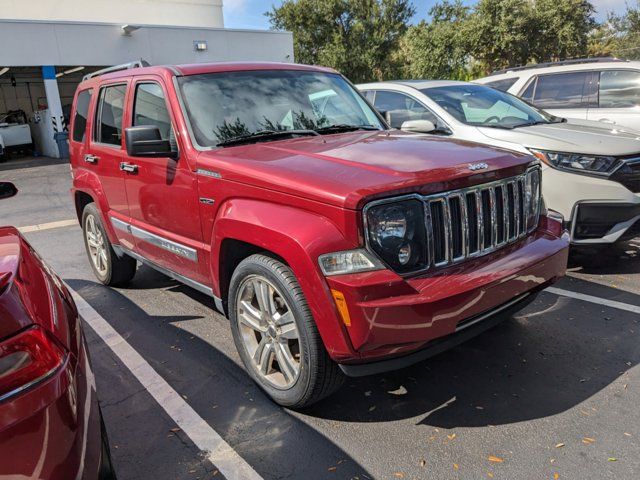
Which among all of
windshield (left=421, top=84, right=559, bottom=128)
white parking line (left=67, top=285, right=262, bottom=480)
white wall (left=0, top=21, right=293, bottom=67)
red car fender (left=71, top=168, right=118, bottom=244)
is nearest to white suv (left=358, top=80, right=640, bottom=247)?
windshield (left=421, top=84, right=559, bottom=128)

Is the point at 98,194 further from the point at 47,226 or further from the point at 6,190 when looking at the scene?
the point at 47,226

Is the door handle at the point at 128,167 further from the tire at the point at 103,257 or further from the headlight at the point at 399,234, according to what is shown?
the headlight at the point at 399,234

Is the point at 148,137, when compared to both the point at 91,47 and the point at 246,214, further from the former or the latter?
the point at 91,47

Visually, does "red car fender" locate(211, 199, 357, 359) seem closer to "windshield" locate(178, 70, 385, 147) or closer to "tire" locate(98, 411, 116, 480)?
"windshield" locate(178, 70, 385, 147)

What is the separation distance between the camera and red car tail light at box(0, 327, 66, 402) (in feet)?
4.85

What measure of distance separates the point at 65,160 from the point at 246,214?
66.8 feet

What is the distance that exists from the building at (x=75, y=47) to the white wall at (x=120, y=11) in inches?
2.3

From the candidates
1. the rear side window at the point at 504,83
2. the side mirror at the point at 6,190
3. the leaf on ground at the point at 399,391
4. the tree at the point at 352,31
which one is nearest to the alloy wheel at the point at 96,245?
the side mirror at the point at 6,190

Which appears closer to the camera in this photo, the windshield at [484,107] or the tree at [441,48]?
the windshield at [484,107]

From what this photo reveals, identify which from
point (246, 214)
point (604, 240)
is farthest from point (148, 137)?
point (604, 240)

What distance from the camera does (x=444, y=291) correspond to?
8.20ft

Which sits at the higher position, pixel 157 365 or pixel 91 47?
pixel 91 47

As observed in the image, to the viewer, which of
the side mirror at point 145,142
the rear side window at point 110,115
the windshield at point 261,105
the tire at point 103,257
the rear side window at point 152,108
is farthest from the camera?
the tire at point 103,257

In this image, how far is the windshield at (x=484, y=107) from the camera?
5936 millimetres
